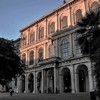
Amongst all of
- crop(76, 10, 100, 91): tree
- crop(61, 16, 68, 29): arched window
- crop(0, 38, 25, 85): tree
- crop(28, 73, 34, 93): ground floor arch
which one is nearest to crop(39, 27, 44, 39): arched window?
crop(61, 16, 68, 29): arched window

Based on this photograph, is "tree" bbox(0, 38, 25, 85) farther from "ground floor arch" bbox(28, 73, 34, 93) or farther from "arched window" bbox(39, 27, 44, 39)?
"ground floor arch" bbox(28, 73, 34, 93)

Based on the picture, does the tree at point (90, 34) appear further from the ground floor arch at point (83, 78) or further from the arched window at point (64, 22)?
the arched window at point (64, 22)

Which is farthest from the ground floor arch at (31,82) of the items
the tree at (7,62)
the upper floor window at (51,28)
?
the tree at (7,62)

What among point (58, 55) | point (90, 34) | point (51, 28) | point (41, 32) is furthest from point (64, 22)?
point (90, 34)

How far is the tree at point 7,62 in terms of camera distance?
64.5ft

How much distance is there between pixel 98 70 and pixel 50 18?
39063 mm

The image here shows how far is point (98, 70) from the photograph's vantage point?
21359 mm

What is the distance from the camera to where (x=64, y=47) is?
169 ft

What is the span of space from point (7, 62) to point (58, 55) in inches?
1300

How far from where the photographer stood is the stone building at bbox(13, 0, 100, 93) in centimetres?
4644

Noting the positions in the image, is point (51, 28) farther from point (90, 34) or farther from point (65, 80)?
point (90, 34)

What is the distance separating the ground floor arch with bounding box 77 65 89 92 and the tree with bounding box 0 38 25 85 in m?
26.2

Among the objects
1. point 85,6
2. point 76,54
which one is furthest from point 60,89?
point 85,6

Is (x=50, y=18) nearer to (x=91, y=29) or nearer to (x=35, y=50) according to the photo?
(x=35, y=50)
